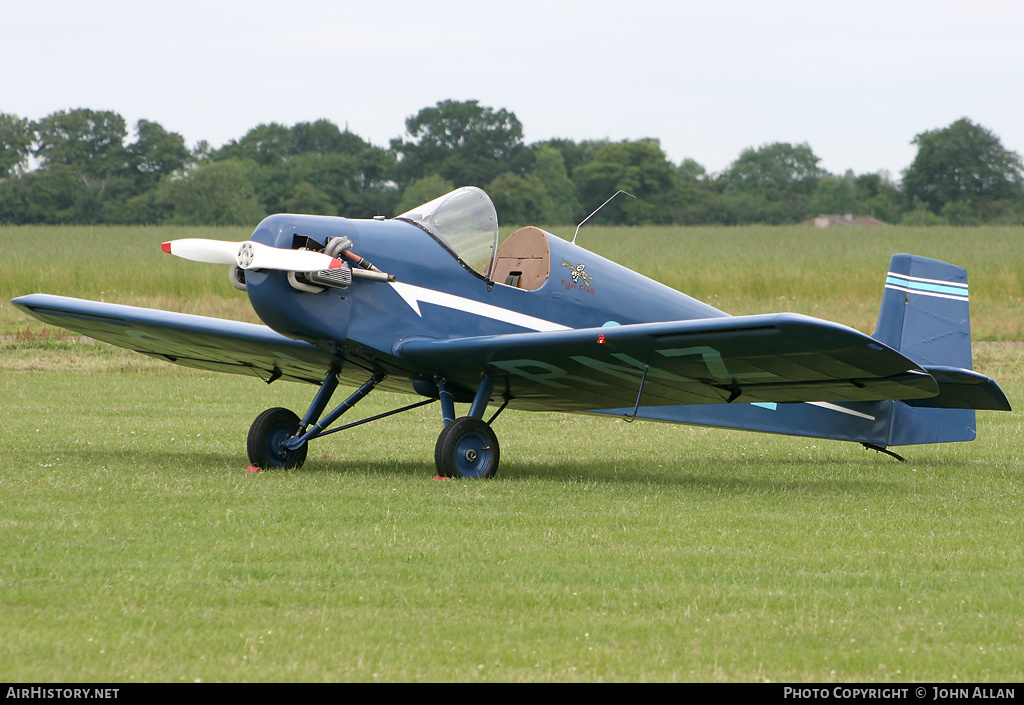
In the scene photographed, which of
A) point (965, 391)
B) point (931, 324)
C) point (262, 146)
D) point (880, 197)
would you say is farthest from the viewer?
point (880, 197)

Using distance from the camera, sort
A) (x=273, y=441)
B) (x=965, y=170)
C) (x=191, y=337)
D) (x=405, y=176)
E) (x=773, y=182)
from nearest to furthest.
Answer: (x=273, y=441), (x=191, y=337), (x=405, y=176), (x=965, y=170), (x=773, y=182)

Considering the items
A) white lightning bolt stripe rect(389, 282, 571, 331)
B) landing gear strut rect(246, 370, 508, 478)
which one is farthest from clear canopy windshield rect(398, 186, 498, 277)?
landing gear strut rect(246, 370, 508, 478)

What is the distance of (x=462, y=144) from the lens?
223ft

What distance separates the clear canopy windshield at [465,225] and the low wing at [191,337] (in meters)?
1.28

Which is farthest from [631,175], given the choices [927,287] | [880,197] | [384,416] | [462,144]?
[384,416]

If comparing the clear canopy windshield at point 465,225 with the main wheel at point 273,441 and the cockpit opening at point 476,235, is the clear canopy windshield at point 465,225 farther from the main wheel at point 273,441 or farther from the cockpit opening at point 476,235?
→ the main wheel at point 273,441

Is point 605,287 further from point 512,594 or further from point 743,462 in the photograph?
point 512,594

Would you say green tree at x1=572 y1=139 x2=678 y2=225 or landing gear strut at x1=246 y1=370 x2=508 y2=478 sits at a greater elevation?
green tree at x1=572 y1=139 x2=678 y2=225

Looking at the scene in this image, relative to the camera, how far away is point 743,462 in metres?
10.0

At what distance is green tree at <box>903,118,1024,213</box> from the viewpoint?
91.4 m

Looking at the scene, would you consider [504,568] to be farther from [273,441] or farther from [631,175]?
[631,175]

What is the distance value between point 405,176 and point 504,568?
59674 mm

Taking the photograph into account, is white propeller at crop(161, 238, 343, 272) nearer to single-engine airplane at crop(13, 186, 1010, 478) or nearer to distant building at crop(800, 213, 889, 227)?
single-engine airplane at crop(13, 186, 1010, 478)

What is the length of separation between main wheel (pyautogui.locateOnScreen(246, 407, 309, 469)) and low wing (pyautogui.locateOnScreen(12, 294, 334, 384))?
0.56m
